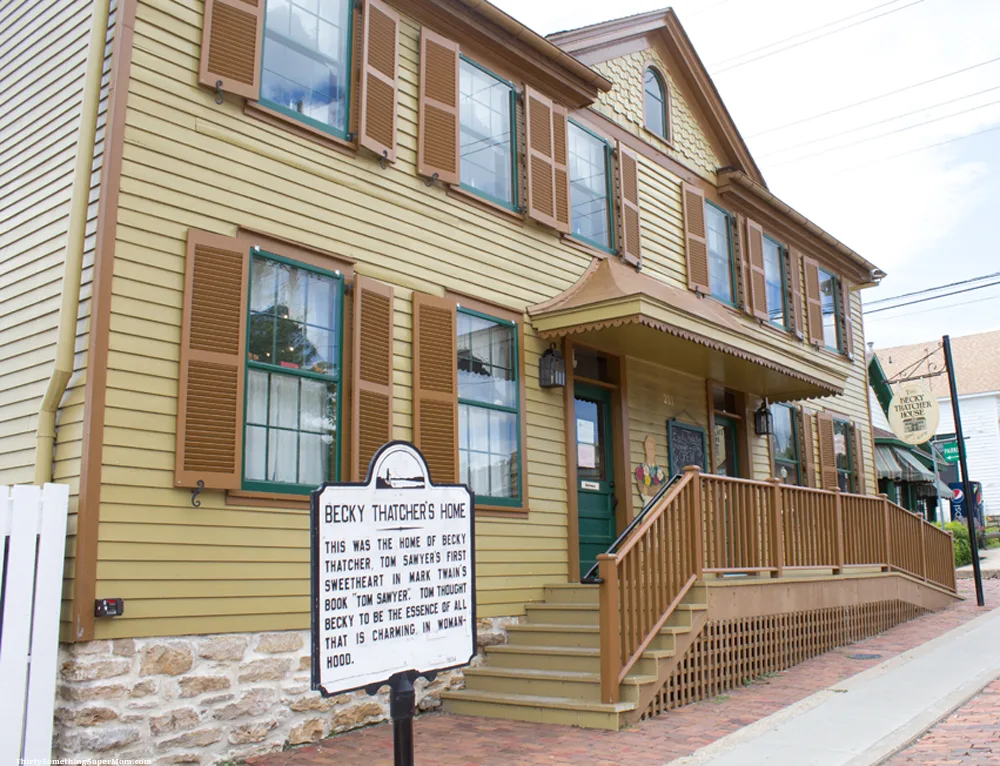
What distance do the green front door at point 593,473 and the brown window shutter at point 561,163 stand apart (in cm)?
177

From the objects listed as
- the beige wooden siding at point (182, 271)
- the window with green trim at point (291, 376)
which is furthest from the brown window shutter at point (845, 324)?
the window with green trim at point (291, 376)

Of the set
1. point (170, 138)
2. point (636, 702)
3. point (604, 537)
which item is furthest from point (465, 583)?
point (604, 537)

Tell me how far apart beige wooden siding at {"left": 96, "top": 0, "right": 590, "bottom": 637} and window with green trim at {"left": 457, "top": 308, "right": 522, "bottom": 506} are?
1.05ft

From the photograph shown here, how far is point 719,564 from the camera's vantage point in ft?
27.5

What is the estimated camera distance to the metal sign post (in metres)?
3.40

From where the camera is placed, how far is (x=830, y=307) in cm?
1634

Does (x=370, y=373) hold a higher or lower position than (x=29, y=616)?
higher

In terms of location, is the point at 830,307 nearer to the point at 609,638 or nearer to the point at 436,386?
the point at 436,386

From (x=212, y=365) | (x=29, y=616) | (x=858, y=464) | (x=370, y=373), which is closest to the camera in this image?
(x=29, y=616)

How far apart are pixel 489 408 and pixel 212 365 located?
301cm

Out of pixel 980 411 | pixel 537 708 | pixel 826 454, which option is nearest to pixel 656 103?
pixel 826 454

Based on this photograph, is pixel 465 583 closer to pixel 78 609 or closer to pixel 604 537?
pixel 78 609

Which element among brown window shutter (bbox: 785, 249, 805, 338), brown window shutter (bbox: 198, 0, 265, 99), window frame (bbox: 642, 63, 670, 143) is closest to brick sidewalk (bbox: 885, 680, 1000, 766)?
brown window shutter (bbox: 198, 0, 265, 99)

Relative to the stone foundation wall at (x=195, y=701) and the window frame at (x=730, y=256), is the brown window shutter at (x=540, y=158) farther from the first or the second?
the stone foundation wall at (x=195, y=701)
